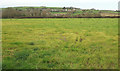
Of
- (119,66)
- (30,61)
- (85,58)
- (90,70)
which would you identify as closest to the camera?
(90,70)

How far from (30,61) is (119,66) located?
4.63 meters

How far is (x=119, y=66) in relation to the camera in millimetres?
6875

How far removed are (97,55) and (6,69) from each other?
5.31 meters

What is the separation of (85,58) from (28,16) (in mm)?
66483

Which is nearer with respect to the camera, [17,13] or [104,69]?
[104,69]

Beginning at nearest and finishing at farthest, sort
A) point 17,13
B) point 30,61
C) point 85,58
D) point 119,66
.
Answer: point 119,66, point 30,61, point 85,58, point 17,13

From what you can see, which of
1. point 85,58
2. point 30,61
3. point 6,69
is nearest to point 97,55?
point 85,58

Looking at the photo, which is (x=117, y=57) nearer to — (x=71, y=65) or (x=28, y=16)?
(x=71, y=65)

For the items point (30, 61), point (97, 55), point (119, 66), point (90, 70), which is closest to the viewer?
point (90, 70)

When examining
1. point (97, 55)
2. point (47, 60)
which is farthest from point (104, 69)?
point (47, 60)

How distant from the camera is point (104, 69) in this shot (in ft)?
21.4

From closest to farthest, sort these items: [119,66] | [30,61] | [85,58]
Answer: [119,66]
[30,61]
[85,58]

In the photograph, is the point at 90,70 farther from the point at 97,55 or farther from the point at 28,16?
the point at 28,16

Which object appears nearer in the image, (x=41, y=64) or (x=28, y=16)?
(x=41, y=64)
